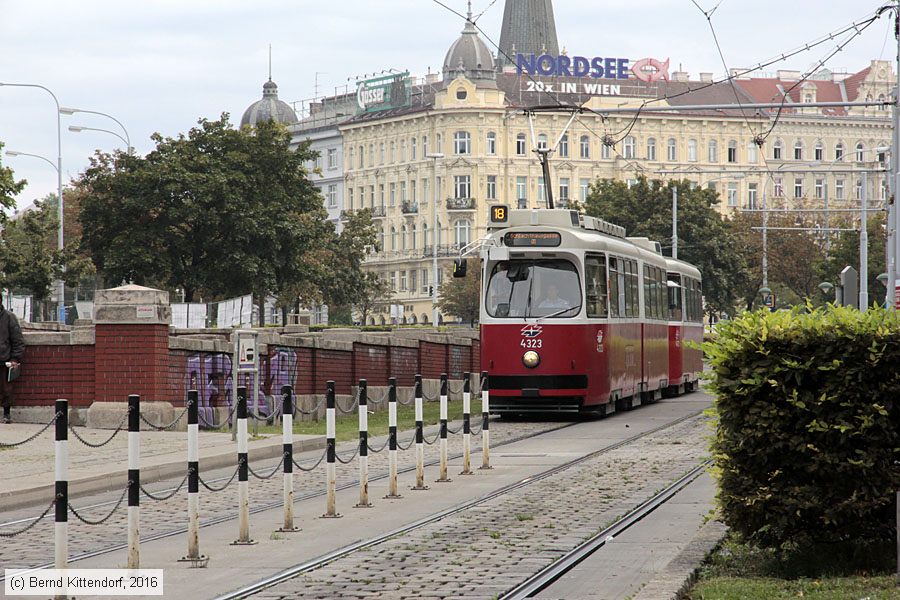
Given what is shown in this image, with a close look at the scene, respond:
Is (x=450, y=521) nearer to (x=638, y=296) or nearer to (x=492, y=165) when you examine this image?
(x=638, y=296)

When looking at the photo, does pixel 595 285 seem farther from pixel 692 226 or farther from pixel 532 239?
pixel 692 226

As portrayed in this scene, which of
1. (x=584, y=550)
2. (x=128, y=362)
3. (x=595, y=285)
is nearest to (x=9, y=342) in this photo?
(x=128, y=362)

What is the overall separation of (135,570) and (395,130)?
434 ft

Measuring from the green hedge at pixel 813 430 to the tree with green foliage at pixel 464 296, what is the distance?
97014mm

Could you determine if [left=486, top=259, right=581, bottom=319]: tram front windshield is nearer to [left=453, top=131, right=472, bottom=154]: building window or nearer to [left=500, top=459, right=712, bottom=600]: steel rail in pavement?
[left=500, top=459, right=712, bottom=600]: steel rail in pavement

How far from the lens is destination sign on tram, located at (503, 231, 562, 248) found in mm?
28969

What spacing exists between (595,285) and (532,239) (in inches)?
54.2

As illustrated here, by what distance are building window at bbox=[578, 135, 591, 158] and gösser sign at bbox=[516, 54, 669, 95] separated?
7609 mm

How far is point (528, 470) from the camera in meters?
19.7

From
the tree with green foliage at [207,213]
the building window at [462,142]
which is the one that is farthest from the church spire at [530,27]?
the tree with green foliage at [207,213]

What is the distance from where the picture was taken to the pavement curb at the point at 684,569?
9.49 metres

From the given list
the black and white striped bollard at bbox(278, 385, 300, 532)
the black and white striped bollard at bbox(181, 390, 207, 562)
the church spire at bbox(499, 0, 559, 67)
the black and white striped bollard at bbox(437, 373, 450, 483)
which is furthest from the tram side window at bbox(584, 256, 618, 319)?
the church spire at bbox(499, 0, 559, 67)

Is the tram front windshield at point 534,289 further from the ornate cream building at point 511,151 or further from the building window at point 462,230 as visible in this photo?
the building window at point 462,230

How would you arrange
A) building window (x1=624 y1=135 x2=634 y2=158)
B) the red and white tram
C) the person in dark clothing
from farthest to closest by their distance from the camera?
building window (x1=624 y1=135 x2=634 y2=158), the red and white tram, the person in dark clothing
